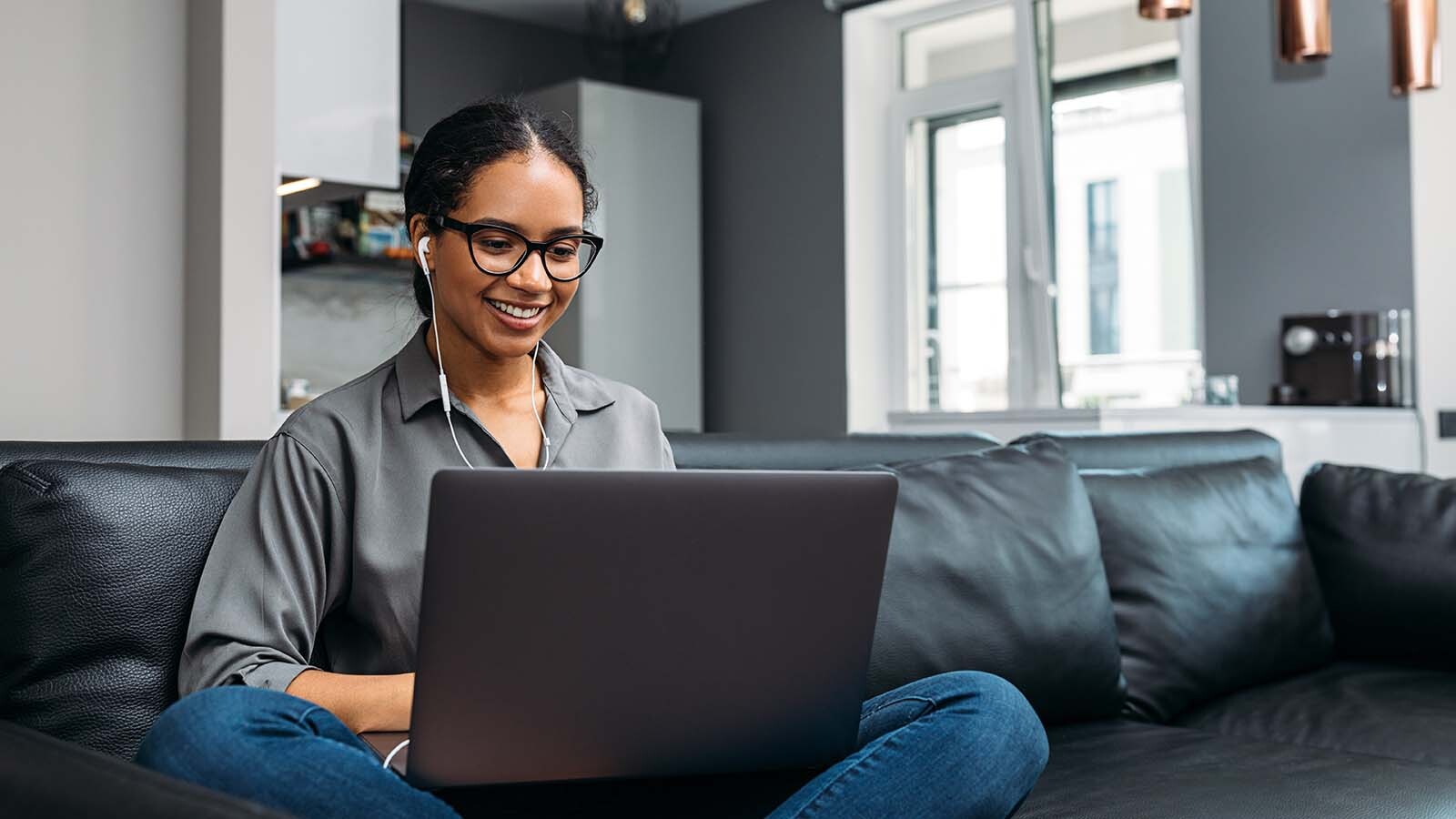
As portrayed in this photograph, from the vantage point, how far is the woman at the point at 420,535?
107 cm

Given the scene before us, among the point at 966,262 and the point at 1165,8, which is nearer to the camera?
the point at 1165,8

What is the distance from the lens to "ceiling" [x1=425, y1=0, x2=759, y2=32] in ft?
18.6

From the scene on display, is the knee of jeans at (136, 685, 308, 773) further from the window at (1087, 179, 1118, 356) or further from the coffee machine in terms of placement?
the window at (1087, 179, 1118, 356)

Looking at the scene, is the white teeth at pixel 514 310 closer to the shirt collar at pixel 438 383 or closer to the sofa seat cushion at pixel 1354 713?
the shirt collar at pixel 438 383

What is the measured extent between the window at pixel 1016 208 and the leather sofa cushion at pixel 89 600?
3033 mm

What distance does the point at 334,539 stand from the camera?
51.6 inches

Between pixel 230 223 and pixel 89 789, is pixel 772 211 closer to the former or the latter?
pixel 230 223

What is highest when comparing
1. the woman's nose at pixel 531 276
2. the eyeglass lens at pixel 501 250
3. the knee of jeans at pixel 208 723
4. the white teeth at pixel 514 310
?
the eyeglass lens at pixel 501 250

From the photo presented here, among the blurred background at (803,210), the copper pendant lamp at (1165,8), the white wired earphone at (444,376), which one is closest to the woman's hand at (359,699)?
the white wired earphone at (444,376)

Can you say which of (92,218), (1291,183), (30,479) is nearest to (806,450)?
(30,479)

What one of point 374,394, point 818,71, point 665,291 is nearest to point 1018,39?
point 818,71

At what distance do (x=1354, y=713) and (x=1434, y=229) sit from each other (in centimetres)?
235

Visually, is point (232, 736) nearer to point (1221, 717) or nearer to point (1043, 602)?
point (1043, 602)

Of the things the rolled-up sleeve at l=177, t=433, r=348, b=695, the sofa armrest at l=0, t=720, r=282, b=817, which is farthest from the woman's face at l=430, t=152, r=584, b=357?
the sofa armrest at l=0, t=720, r=282, b=817
